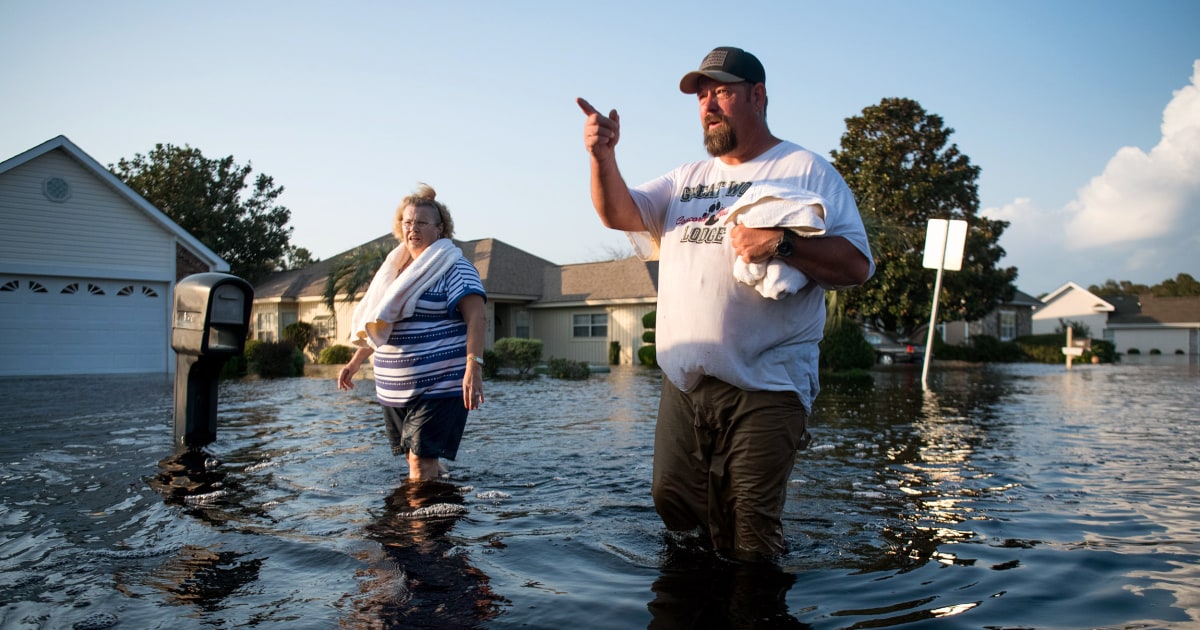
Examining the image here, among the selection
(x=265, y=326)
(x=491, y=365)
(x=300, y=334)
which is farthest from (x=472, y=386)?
(x=265, y=326)

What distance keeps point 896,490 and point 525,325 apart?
28017mm

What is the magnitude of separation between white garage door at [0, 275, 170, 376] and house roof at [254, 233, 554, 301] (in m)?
9.89

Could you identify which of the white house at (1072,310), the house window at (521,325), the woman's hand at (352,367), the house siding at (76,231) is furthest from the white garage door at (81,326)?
the white house at (1072,310)

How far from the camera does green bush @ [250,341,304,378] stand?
64.6 ft

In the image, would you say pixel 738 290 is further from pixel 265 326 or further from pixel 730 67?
pixel 265 326

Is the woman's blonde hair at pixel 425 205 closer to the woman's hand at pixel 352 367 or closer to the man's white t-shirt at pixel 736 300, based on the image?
the woman's hand at pixel 352 367

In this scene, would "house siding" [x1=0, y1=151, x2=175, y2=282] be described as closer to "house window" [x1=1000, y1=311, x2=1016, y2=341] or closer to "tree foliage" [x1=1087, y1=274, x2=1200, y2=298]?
"house window" [x1=1000, y1=311, x2=1016, y2=341]

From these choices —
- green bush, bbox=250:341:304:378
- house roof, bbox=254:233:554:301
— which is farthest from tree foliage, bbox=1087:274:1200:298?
green bush, bbox=250:341:304:378

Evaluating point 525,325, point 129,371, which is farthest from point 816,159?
point 525,325

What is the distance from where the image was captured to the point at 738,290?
3217mm

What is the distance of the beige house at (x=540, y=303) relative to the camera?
30219 mm

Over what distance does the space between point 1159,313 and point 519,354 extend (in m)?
61.8

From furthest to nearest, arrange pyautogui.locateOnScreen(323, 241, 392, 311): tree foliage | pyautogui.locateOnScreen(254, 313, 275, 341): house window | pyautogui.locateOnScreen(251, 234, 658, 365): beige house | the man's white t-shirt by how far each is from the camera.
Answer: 1. pyautogui.locateOnScreen(254, 313, 275, 341): house window
2. pyautogui.locateOnScreen(251, 234, 658, 365): beige house
3. pyautogui.locateOnScreen(323, 241, 392, 311): tree foliage
4. the man's white t-shirt

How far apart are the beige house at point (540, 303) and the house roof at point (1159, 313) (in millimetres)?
48910
